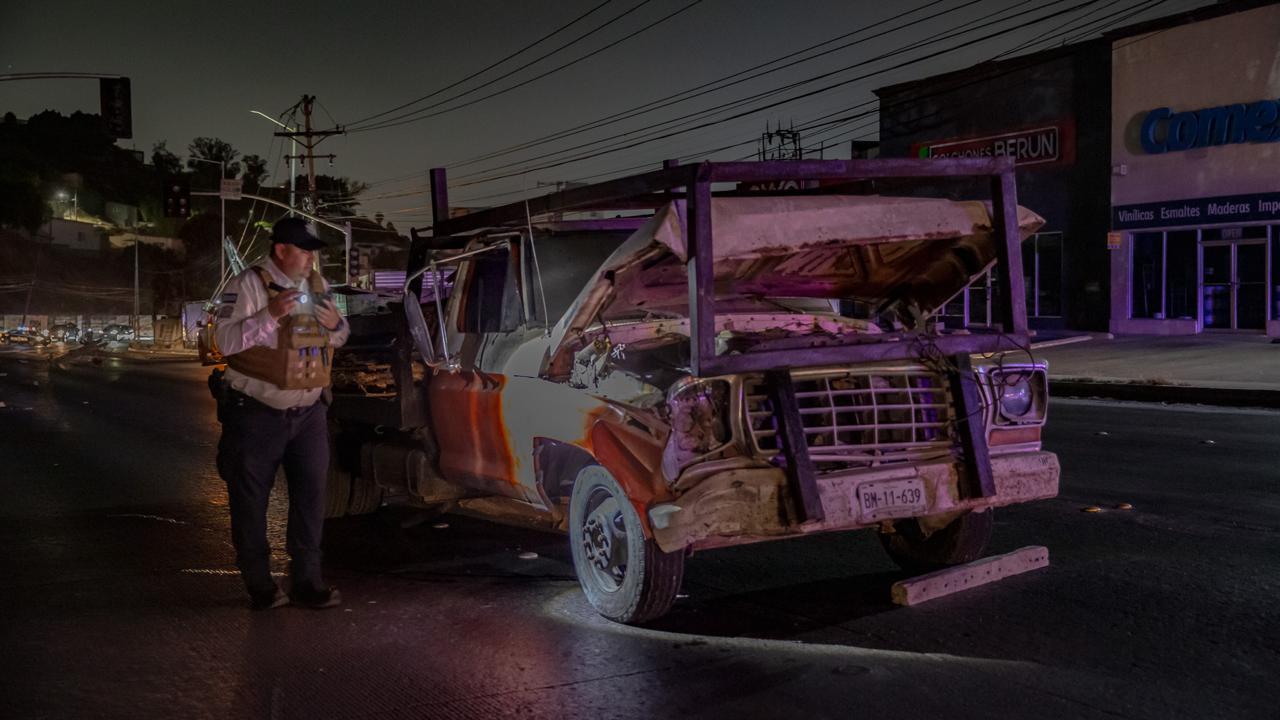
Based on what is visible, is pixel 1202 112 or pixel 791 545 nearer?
pixel 791 545

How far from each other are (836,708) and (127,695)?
2.65 meters

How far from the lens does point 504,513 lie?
6.24m

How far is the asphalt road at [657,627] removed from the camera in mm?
4043

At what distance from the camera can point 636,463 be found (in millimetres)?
4680

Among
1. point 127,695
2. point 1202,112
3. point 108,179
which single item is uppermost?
point 108,179

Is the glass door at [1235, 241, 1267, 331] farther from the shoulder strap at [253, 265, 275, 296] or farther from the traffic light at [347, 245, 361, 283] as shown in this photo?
the traffic light at [347, 245, 361, 283]

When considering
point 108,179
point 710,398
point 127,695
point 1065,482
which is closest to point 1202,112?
point 1065,482

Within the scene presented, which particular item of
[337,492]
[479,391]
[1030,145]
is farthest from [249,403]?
[1030,145]

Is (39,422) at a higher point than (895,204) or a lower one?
lower

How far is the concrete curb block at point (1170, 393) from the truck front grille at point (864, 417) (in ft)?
39.2

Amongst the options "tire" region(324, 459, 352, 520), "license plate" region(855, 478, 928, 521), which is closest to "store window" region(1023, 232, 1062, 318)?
"tire" region(324, 459, 352, 520)

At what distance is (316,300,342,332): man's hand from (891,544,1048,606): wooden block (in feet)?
9.62

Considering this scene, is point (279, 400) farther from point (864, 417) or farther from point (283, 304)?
point (864, 417)

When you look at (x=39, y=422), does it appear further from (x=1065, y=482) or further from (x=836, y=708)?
(x=836, y=708)
